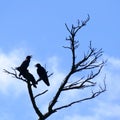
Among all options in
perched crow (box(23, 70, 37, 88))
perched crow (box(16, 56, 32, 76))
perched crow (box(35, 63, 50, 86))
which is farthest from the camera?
perched crow (box(35, 63, 50, 86))

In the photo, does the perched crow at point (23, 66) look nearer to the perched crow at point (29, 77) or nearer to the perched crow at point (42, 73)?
the perched crow at point (29, 77)

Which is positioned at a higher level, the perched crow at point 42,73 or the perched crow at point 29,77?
the perched crow at point 42,73

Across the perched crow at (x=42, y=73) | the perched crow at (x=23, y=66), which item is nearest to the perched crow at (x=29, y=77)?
the perched crow at (x=23, y=66)

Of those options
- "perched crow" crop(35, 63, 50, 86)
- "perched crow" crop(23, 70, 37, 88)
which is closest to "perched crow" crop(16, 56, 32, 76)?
"perched crow" crop(23, 70, 37, 88)

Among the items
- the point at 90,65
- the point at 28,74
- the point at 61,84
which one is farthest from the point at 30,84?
the point at 90,65

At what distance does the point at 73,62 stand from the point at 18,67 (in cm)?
192

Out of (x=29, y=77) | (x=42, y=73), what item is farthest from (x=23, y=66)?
(x=42, y=73)

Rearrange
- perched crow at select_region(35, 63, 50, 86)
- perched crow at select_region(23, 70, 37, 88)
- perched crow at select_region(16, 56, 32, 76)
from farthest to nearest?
Answer: perched crow at select_region(35, 63, 50, 86) < perched crow at select_region(16, 56, 32, 76) < perched crow at select_region(23, 70, 37, 88)

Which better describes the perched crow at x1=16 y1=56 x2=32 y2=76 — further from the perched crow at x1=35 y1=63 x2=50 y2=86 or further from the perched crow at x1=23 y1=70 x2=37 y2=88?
the perched crow at x1=35 y1=63 x2=50 y2=86

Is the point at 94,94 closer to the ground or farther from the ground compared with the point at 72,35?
closer to the ground

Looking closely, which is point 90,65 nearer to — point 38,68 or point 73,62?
point 73,62

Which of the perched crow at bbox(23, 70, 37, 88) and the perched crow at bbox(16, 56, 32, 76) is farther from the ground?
the perched crow at bbox(16, 56, 32, 76)

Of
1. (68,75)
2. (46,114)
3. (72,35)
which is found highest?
(72,35)

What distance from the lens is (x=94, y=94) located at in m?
16.8
